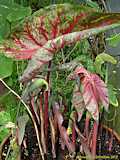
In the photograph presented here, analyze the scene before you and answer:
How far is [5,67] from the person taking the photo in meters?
0.89

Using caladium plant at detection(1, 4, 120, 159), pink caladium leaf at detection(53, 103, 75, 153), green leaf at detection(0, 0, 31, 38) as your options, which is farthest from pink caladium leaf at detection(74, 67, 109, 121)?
green leaf at detection(0, 0, 31, 38)

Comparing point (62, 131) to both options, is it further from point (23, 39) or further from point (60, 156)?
point (23, 39)

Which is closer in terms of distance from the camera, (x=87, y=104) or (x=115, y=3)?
(x=87, y=104)

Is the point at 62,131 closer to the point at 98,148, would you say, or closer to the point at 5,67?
the point at 98,148

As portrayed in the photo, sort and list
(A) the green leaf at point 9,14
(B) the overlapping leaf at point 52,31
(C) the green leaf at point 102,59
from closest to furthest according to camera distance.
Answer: (B) the overlapping leaf at point 52,31, (C) the green leaf at point 102,59, (A) the green leaf at point 9,14

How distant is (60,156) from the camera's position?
770 millimetres

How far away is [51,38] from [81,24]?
58 mm

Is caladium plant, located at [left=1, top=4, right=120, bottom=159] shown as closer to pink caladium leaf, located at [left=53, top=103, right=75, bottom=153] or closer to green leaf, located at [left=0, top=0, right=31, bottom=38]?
pink caladium leaf, located at [left=53, top=103, right=75, bottom=153]

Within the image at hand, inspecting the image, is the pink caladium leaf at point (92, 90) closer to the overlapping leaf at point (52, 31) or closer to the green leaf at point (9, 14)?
the overlapping leaf at point (52, 31)

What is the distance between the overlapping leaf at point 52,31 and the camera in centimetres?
58

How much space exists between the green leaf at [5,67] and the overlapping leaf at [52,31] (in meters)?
0.25

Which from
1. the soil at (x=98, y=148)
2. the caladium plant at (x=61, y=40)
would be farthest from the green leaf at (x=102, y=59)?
the soil at (x=98, y=148)

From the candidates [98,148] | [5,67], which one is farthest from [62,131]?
[5,67]

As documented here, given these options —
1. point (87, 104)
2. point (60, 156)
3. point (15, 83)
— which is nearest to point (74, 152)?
point (60, 156)
